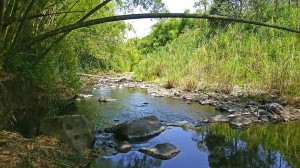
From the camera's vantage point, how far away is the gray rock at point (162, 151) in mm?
4590

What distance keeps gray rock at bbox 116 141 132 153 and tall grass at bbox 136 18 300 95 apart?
493cm

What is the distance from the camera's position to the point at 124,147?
491 centimetres

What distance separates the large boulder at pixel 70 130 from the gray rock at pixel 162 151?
876mm

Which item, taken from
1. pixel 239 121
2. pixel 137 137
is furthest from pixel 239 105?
pixel 137 137

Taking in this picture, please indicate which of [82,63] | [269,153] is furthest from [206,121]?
[82,63]

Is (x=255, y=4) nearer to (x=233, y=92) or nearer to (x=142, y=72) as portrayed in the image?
(x=142, y=72)

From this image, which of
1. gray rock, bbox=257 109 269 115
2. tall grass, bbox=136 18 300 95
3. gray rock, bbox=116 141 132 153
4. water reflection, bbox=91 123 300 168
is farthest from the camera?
tall grass, bbox=136 18 300 95

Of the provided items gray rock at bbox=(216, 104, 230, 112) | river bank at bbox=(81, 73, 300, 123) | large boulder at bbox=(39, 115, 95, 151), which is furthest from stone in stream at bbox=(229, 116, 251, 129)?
large boulder at bbox=(39, 115, 95, 151)

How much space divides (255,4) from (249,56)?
8105 mm

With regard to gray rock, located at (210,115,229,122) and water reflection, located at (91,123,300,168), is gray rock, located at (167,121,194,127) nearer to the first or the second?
water reflection, located at (91,123,300,168)

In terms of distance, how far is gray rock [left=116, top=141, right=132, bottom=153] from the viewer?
4.86 m

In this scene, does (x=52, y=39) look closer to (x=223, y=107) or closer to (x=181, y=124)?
(x=181, y=124)

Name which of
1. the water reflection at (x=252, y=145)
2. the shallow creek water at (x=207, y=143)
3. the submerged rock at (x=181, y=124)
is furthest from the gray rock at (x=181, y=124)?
the water reflection at (x=252, y=145)

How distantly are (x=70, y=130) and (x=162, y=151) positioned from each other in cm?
136
